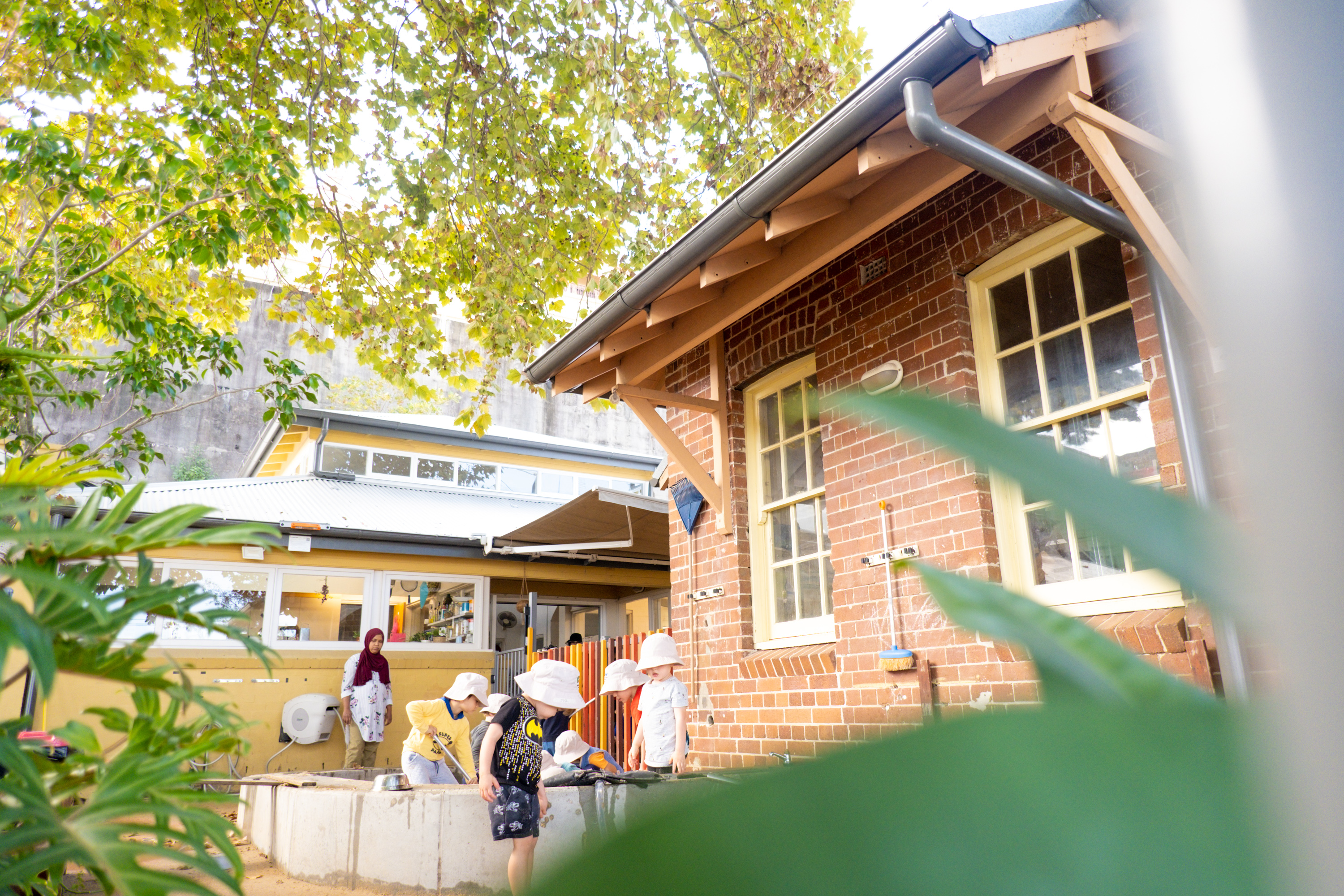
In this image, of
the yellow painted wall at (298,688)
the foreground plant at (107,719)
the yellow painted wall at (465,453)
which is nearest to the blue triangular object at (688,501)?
the foreground plant at (107,719)

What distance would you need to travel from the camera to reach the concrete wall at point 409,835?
5516 mm

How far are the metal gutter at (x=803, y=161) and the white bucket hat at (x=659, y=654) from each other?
214 cm

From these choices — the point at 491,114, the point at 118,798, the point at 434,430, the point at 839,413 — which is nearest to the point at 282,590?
the point at 434,430

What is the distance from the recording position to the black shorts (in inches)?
194

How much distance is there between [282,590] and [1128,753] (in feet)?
40.6

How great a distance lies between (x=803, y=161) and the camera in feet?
11.6

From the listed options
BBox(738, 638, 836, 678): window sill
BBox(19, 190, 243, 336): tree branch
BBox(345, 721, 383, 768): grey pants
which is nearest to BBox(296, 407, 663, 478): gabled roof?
BBox(345, 721, 383, 768): grey pants

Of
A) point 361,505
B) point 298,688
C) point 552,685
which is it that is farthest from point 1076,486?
point 361,505

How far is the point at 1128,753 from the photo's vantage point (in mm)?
147

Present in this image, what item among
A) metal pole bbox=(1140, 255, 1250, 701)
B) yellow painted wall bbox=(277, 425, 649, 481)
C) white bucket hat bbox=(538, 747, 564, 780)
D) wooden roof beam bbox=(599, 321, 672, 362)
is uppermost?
yellow painted wall bbox=(277, 425, 649, 481)

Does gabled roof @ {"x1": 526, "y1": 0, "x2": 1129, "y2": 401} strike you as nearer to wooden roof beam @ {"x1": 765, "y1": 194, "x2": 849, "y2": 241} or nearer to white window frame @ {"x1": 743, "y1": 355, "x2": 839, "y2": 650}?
wooden roof beam @ {"x1": 765, "y1": 194, "x2": 849, "y2": 241}

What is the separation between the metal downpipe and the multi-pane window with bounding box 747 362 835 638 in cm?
207

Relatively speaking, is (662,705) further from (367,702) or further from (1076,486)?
(367,702)

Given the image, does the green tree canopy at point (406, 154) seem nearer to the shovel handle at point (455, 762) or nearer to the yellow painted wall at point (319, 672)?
the shovel handle at point (455, 762)
